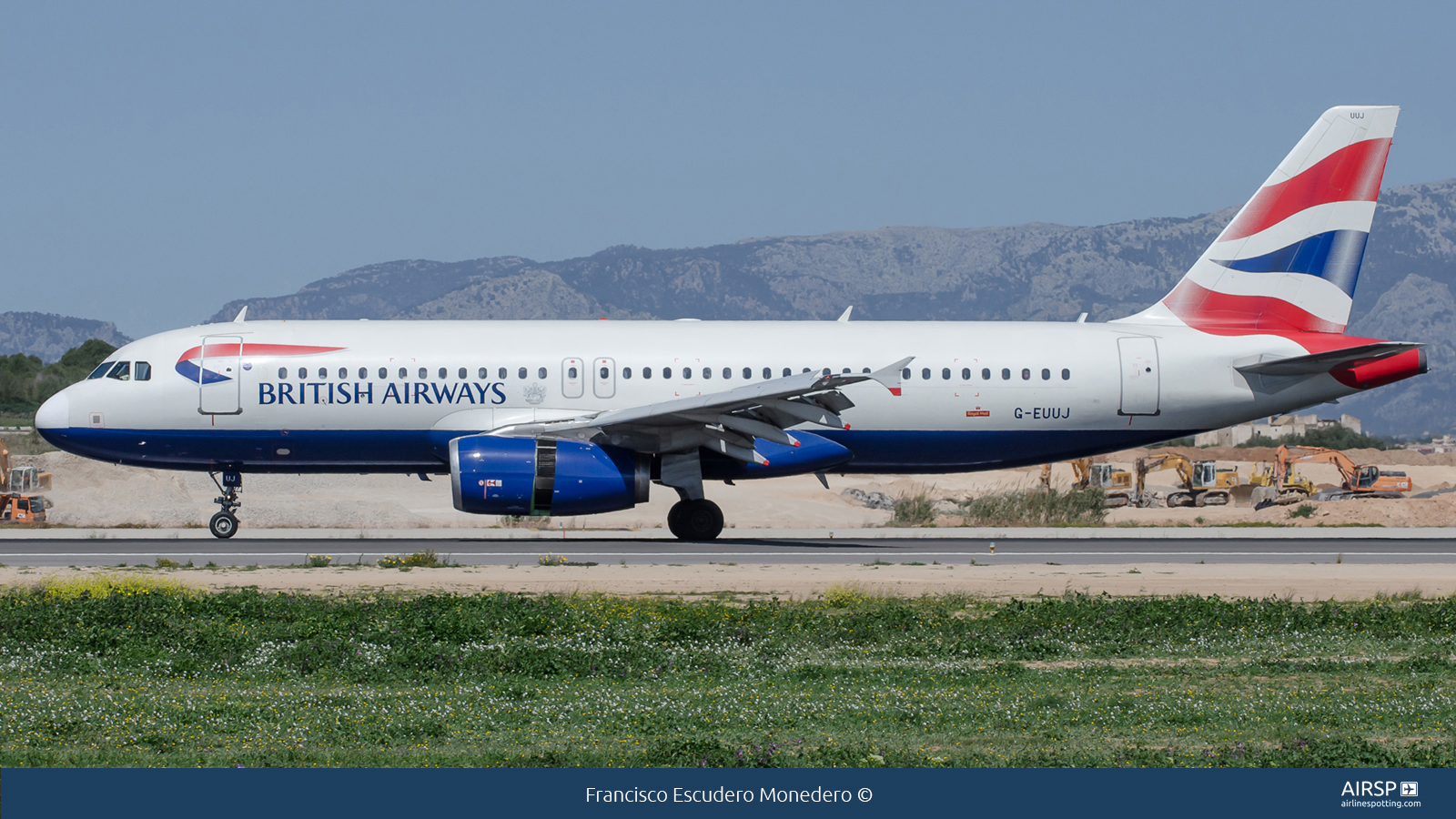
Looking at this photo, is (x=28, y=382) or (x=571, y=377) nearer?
(x=571, y=377)

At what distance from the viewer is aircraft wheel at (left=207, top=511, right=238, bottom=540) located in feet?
86.3

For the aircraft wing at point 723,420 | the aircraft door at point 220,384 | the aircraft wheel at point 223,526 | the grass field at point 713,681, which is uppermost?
the aircraft door at point 220,384

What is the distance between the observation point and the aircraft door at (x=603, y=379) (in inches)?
1020

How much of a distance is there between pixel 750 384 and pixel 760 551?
308cm

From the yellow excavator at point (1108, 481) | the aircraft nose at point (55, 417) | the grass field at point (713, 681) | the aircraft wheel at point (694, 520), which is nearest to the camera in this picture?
the grass field at point (713, 681)

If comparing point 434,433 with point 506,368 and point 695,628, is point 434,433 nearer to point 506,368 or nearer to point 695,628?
point 506,368

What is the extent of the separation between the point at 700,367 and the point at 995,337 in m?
5.60

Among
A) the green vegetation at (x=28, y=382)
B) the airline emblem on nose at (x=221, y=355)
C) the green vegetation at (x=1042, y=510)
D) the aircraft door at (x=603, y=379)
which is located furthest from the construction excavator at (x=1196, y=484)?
the green vegetation at (x=28, y=382)

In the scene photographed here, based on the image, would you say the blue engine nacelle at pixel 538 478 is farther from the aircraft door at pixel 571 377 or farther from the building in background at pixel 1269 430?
the building in background at pixel 1269 430

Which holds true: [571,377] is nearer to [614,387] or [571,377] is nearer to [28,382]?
[614,387]

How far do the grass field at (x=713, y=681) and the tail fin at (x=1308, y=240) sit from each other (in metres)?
12.8

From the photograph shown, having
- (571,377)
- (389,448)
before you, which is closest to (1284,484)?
(571,377)

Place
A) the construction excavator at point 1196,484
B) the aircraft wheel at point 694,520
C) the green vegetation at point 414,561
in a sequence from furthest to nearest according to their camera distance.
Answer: the construction excavator at point 1196,484
the aircraft wheel at point 694,520
the green vegetation at point 414,561

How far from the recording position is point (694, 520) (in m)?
26.2
